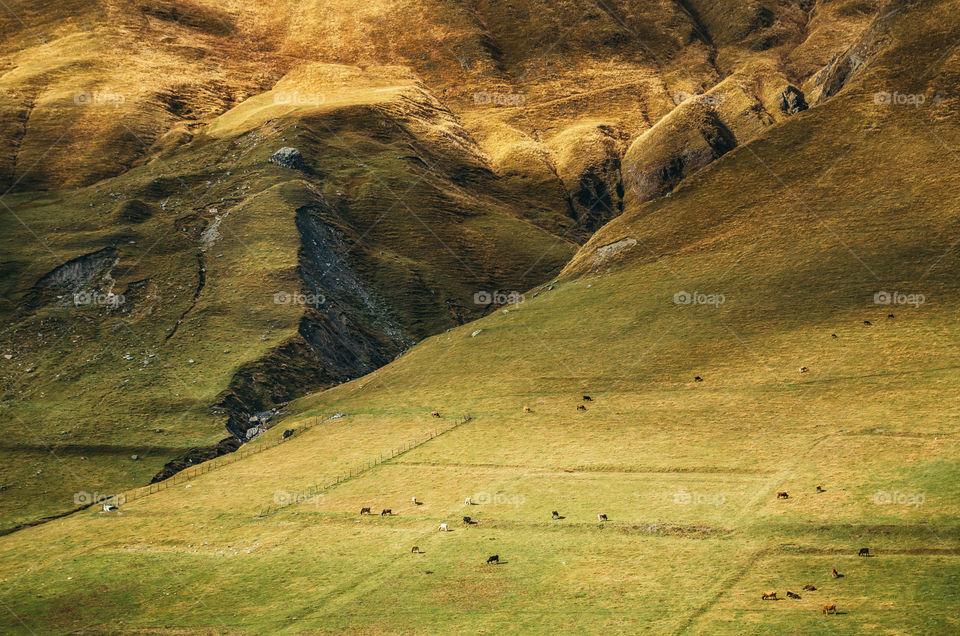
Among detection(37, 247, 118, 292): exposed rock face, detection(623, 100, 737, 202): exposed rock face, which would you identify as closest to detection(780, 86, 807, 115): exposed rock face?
detection(623, 100, 737, 202): exposed rock face

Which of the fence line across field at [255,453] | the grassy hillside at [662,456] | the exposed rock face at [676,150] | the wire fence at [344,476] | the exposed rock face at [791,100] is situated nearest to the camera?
the grassy hillside at [662,456]

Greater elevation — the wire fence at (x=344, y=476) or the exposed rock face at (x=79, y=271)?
the wire fence at (x=344, y=476)

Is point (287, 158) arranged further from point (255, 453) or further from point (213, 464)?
point (213, 464)

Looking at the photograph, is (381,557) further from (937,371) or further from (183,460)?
(937,371)

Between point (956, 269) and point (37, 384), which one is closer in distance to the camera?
point (956, 269)

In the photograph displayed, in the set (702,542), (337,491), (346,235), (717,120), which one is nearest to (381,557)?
(337,491)

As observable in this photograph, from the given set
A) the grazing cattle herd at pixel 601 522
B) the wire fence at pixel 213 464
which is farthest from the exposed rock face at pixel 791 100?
the wire fence at pixel 213 464

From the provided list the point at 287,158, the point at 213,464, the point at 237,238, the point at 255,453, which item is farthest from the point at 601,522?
the point at 287,158

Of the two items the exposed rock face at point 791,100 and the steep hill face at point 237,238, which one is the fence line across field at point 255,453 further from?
the exposed rock face at point 791,100
